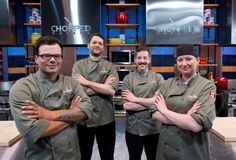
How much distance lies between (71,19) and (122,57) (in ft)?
3.81

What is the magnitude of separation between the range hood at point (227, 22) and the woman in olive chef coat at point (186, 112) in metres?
3.45

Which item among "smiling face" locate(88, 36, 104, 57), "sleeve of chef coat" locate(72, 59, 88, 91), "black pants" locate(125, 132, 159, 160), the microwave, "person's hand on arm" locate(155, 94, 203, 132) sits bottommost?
"black pants" locate(125, 132, 159, 160)

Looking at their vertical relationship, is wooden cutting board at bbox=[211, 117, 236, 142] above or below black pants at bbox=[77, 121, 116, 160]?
above

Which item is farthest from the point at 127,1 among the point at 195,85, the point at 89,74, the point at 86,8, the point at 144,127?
the point at 195,85

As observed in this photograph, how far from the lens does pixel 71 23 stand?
472 cm

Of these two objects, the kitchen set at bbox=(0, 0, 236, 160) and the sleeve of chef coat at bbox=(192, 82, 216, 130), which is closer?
the sleeve of chef coat at bbox=(192, 82, 216, 130)

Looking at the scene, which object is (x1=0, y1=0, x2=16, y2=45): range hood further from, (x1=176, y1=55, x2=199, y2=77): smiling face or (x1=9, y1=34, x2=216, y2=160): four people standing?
(x1=176, y1=55, x2=199, y2=77): smiling face

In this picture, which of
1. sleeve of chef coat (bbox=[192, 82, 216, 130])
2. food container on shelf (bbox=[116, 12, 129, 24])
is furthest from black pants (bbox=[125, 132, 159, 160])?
food container on shelf (bbox=[116, 12, 129, 24])

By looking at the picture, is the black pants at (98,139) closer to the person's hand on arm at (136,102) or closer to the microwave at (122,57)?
the person's hand on arm at (136,102)

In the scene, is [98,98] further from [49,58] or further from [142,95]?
[49,58]

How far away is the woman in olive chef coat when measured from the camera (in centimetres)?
164

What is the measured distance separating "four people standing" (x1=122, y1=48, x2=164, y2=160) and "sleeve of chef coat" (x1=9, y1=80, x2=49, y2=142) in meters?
0.98

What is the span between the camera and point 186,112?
173cm

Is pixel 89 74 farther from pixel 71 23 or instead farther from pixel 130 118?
pixel 71 23
